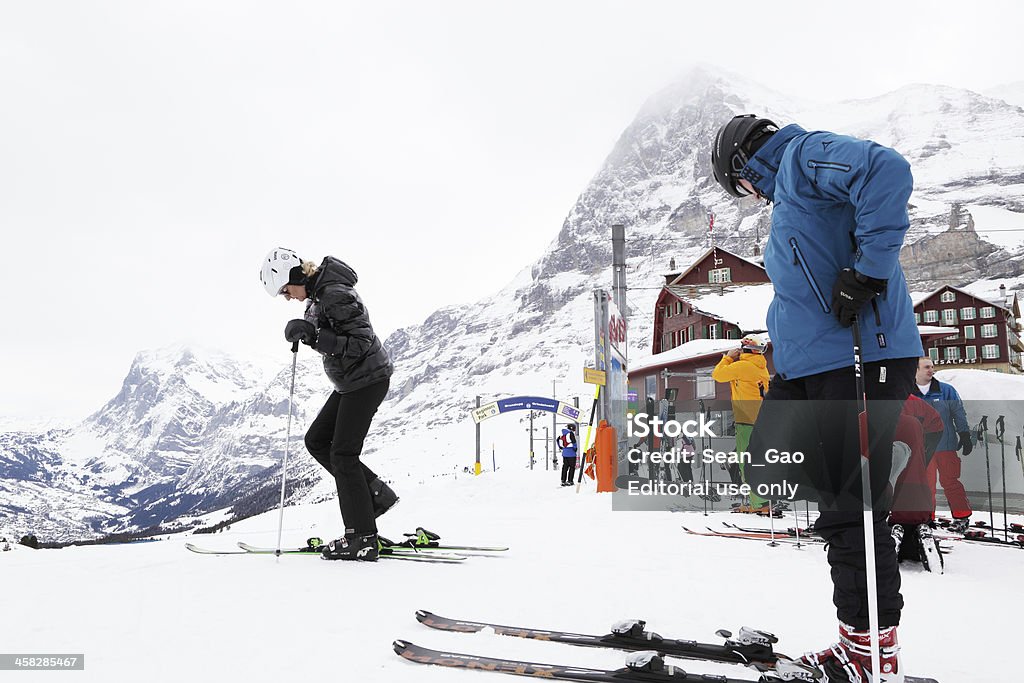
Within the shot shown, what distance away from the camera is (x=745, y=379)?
23.0ft

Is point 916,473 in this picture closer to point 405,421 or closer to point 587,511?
point 587,511

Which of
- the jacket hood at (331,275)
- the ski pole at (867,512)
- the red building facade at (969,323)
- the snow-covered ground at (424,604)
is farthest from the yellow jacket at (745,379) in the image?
the red building facade at (969,323)

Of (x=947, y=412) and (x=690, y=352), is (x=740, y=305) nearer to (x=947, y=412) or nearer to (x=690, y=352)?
(x=690, y=352)

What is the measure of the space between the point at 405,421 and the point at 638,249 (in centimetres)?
7611

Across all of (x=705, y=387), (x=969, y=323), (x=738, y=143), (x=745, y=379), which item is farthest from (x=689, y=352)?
(x=969, y=323)

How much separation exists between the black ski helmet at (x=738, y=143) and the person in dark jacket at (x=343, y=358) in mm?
2454

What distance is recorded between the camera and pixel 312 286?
4164 mm

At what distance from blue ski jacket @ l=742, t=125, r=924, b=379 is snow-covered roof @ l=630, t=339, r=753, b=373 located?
19840 mm

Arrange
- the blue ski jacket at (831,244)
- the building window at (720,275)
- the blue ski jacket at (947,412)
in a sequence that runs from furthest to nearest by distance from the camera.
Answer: the building window at (720,275) → the blue ski jacket at (947,412) → the blue ski jacket at (831,244)

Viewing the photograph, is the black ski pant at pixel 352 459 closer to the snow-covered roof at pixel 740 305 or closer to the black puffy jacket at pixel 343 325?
the black puffy jacket at pixel 343 325

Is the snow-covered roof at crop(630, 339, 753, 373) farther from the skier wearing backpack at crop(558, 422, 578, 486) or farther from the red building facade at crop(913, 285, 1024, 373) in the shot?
the red building facade at crop(913, 285, 1024, 373)

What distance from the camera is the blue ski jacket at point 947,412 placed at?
6.02 meters

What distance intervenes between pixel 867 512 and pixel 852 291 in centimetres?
66

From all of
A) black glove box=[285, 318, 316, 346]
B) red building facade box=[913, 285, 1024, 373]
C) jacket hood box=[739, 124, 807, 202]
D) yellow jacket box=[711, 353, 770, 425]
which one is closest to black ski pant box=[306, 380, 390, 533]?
black glove box=[285, 318, 316, 346]
